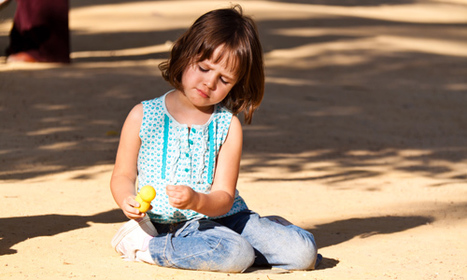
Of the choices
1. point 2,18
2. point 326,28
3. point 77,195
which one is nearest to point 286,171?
point 77,195

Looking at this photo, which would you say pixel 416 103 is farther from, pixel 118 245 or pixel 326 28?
pixel 118 245

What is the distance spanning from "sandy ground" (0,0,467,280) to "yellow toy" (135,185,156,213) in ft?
1.08

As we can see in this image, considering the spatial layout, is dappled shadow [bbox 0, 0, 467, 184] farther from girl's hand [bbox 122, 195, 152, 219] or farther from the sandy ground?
girl's hand [bbox 122, 195, 152, 219]

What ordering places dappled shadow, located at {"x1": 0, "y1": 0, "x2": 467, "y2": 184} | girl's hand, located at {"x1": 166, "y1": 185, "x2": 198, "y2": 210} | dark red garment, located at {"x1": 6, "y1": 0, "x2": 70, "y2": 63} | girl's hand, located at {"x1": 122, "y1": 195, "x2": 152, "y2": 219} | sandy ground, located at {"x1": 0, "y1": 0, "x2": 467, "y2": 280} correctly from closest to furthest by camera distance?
girl's hand, located at {"x1": 166, "y1": 185, "x2": 198, "y2": 210}
girl's hand, located at {"x1": 122, "y1": 195, "x2": 152, "y2": 219}
sandy ground, located at {"x1": 0, "y1": 0, "x2": 467, "y2": 280}
dappled shadow, located at {"x1": 0, "y1": 0, "x2": 467, "y2": 184}
dark red garment, located at {"x1": 6, "y1": 0, "x2": 70, "y2": 63}

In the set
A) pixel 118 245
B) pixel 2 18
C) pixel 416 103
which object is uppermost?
pixel 2 18

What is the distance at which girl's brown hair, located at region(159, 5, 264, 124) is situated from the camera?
337cm

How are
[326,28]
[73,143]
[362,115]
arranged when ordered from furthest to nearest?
[326,28], [362,115], [73,143]

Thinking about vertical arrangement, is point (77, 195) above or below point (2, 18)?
below

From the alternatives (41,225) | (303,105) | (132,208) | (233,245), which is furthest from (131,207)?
(303,105)

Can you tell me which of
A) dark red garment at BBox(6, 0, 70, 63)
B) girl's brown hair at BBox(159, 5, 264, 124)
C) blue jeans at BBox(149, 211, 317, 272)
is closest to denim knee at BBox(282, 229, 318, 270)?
blue jeans at BBox(149, 211, 317, 272)

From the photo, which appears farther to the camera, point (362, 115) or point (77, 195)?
point (362, 115)

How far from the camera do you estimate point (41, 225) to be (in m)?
4.13

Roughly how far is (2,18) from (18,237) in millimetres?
1718

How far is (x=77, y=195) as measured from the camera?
4.96 meters
